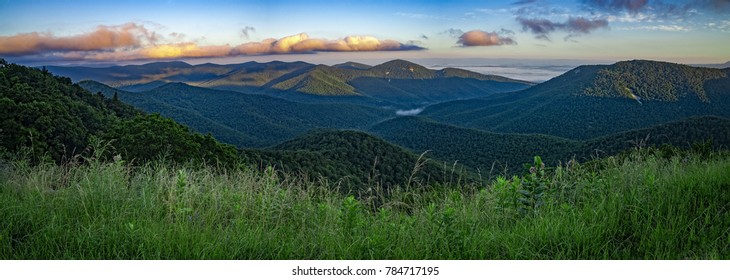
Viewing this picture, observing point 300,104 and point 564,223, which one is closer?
point 564,223

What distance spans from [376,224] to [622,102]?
31189mm

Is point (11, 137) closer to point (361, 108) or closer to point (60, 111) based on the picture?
point (60, 111)

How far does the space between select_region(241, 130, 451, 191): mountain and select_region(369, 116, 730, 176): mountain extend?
3.86 meters

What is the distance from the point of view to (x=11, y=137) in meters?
12.7

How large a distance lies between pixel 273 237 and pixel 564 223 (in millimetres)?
1544

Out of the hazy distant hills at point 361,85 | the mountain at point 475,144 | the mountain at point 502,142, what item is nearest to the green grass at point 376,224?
the mountain at point 502,142

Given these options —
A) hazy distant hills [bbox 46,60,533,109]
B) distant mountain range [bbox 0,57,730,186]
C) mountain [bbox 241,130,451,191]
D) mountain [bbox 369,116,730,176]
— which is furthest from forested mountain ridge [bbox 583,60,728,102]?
hazy distant hills [bbox 46,60,533,109]

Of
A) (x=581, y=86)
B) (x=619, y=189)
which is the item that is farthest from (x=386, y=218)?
(x=581, y=86)

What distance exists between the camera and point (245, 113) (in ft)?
252

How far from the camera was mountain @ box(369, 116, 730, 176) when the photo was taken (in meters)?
23.0

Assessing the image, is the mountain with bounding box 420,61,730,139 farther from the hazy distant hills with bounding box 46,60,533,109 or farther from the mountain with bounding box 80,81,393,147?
the hazy distant hills with bounding box 46,60,533,109

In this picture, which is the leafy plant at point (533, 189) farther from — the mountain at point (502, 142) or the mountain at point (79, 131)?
the mountain at point (502, 142)
